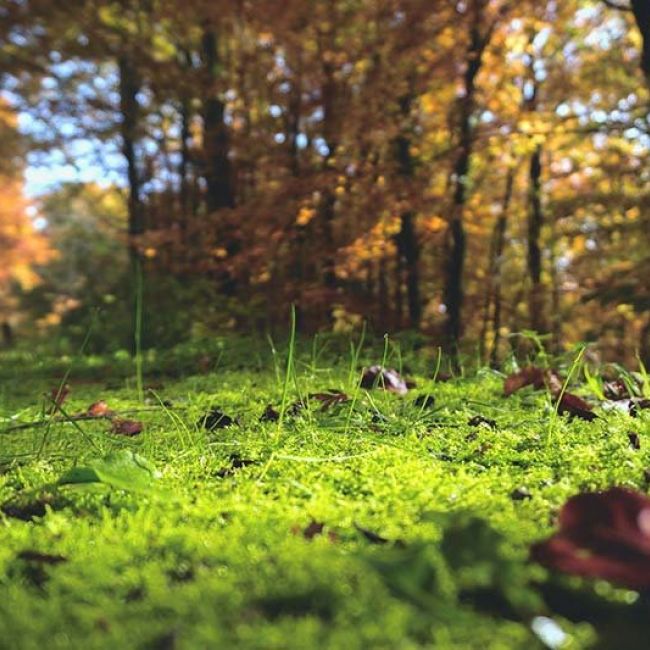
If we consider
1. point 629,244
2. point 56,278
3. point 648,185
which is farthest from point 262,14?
point 56,278

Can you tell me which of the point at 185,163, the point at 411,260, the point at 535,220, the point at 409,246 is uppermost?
the point at 185,163

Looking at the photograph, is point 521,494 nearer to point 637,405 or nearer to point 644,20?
point 637,405

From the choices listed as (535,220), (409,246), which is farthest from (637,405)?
(535,220)

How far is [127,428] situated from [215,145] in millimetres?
8253

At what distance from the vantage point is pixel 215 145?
9305 millimetres

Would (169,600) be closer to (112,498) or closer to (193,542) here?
(193,542)

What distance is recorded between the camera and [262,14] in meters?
7.24

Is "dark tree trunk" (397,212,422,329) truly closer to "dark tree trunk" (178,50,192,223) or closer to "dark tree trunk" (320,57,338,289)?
"dark tree trunk" (320,57,338,289)

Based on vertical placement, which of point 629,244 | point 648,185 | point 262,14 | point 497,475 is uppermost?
point 262,14

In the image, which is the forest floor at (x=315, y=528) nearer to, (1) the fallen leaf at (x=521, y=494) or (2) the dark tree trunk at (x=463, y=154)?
(1) the fallen leaf at (x=521, y=494)

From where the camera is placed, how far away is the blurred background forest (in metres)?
7.17

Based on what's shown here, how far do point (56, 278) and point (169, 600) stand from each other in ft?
107

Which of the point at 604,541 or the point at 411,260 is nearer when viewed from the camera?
the point at 604,541

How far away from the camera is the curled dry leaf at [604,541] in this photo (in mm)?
585
